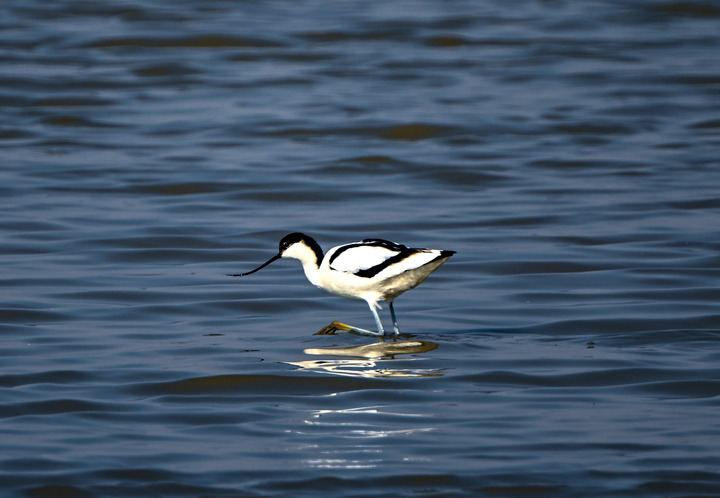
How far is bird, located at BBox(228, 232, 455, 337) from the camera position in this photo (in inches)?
334

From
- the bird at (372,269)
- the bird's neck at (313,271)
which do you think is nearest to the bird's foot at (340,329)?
the bird at (372,269)

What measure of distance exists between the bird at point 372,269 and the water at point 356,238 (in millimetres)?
379

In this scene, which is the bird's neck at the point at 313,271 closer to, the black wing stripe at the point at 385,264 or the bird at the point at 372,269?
the bird at the point at 372,269

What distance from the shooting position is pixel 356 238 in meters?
12.1

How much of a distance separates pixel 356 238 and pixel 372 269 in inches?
140

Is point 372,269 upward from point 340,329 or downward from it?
upward

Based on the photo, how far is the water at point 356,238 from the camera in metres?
6.55

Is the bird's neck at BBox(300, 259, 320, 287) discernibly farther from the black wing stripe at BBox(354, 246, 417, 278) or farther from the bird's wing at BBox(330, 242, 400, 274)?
the black wing stripe at BBox(354, 246, 417, 278)

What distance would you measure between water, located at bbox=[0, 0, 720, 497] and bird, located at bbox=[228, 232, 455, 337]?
38 cm

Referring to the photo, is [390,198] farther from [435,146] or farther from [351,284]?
[351,284]

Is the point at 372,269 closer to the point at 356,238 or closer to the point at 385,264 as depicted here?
the point at 385,264

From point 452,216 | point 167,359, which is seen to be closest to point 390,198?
point 452,216

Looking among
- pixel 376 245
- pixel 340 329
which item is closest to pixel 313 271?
pixel 340 329

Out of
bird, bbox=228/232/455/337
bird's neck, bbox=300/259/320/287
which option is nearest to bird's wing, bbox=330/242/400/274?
bird, bbox=228/232/455/337
